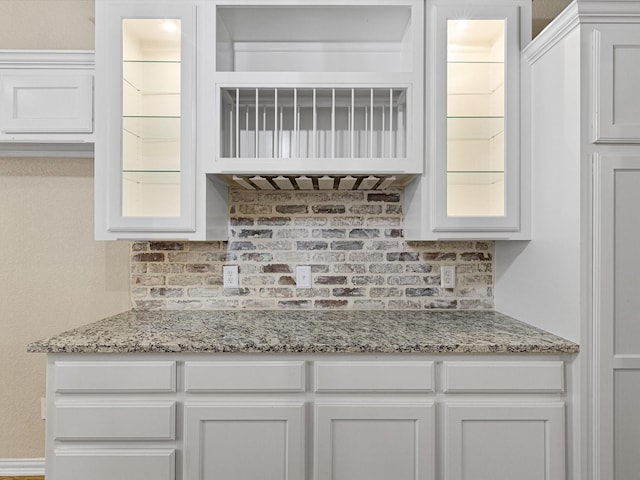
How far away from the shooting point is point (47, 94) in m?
2.00

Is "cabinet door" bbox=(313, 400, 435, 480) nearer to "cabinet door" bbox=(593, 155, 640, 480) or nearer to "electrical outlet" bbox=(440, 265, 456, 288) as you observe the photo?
"cabinet door" bbox=(593, 155, 640, 480)

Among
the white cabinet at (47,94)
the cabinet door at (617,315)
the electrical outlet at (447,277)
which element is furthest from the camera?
the electrical outlet at (447,277)

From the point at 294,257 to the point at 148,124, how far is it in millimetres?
894

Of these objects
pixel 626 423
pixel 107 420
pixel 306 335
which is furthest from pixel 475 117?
pixel 107 420

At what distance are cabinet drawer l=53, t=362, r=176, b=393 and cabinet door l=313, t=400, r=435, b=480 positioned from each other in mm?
559

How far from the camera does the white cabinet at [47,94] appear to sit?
199cm

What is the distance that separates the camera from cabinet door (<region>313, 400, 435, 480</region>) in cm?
159

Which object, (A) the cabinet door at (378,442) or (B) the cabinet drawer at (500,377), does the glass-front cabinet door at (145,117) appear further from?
(B) the cabinet drawer at (500,377)

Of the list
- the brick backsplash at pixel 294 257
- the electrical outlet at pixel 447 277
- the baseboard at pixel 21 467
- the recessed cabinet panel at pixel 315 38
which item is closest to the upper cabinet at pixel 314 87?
the recessed cabinet panel at pixel 315 38

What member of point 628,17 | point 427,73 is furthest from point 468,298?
point 628,17

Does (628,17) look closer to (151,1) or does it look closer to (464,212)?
(464,212)

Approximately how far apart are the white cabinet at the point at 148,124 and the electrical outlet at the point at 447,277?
115 centimetres

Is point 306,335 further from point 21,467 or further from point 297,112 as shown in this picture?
point 21,467

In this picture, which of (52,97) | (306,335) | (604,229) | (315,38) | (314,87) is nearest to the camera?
(604,229)
